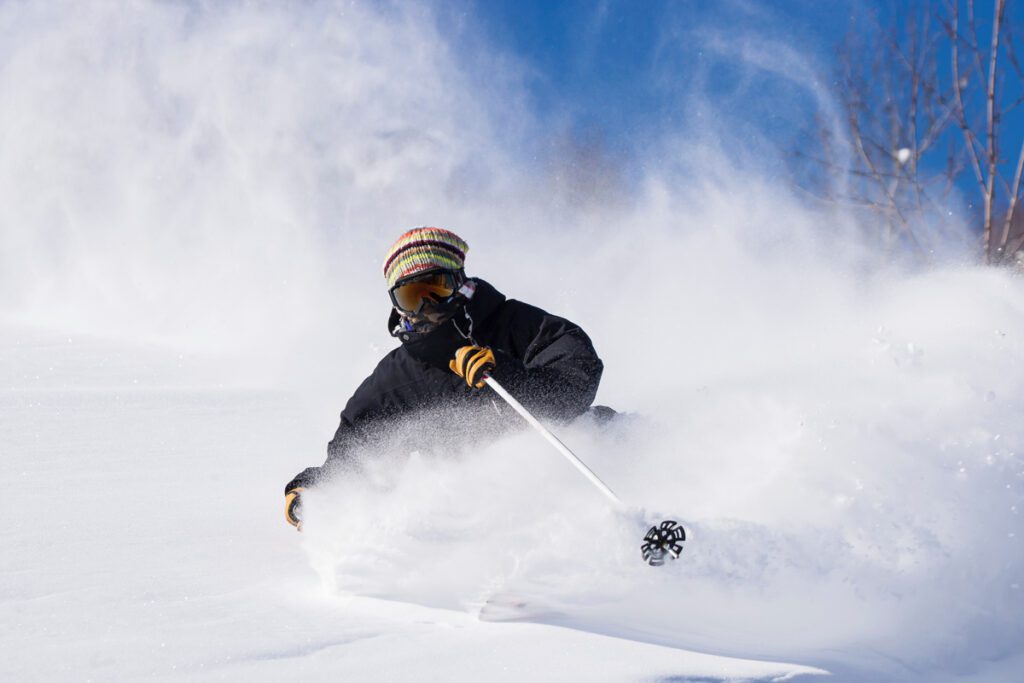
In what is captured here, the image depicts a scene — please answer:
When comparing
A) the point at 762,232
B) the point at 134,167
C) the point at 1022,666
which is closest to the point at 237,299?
the point at 134,167

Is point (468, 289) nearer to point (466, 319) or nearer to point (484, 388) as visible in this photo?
point (466, 319)

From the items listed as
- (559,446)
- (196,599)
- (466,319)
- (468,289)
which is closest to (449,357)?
(466,319)

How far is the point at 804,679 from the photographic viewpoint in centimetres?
202

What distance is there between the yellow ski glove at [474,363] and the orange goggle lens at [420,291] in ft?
0.93

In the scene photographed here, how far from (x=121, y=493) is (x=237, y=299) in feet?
20.0

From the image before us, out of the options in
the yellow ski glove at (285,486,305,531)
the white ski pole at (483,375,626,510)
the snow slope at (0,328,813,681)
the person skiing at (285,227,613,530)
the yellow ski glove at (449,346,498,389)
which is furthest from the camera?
the person skiing at (285,227,613,530)

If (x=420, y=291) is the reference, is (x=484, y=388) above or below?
below

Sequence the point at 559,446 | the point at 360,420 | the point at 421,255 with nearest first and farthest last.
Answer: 1. the point at 559,446
2. the point at 421,255
3. the point at 360,420

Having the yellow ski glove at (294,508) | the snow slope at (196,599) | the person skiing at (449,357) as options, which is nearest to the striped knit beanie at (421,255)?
the person skiing at (449,357)

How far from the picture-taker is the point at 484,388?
3107 mm

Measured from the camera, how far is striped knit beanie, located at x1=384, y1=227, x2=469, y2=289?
310 centimetres

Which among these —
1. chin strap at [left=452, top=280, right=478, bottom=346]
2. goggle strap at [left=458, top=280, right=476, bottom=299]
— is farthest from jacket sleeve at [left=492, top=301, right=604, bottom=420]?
goggle strap at [left=458, top=280, right=476, bottom=299]

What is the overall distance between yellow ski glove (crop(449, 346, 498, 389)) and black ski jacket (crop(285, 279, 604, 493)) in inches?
7.0

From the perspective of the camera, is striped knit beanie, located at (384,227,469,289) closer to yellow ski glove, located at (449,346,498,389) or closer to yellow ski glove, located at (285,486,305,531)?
yellow ski glove, located at (449,346,498,389)
